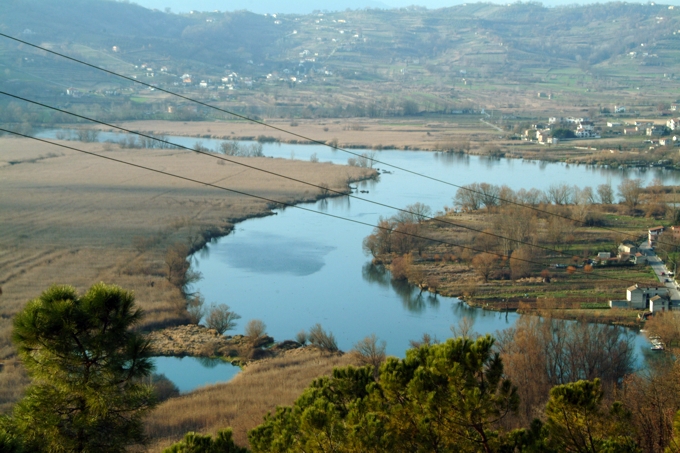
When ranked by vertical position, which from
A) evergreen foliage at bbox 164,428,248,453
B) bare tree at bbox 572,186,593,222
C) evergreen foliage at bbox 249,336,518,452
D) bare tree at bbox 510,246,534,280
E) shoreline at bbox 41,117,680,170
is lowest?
bare tree at bbox 510,246,534,280

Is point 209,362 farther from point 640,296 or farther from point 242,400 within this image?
point 640,296

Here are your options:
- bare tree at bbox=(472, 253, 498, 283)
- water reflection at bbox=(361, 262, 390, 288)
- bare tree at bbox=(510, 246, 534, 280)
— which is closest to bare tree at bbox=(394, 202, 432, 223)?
water reflection at bbox=(361, 262, 390, 288)

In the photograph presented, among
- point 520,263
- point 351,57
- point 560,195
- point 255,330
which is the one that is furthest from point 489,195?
point 351,57

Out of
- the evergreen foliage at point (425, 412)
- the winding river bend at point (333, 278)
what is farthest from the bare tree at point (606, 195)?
the evergreen foliage at point (425, 412)

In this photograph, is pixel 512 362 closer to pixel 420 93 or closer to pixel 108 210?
pixel 108 210

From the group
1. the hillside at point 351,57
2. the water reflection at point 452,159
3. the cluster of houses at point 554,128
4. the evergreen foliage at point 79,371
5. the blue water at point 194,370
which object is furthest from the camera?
the hillside at point 351,57

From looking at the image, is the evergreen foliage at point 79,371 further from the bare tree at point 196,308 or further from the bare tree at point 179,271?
the bare tree at point 179,271

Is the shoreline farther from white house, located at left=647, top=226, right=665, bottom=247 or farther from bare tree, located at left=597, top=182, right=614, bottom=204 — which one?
white house, located at left=647, top=226, right=665, bottom=247
